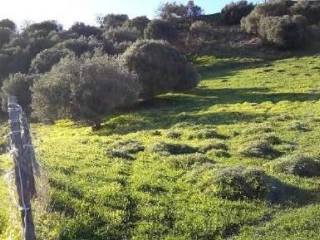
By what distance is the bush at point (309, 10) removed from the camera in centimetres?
9312

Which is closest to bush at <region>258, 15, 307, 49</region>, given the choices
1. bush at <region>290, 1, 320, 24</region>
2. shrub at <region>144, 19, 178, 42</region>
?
bush at <region>290, 1, 320, 24</region>

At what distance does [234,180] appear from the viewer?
19.4 metres

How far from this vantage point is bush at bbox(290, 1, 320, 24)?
93125mm

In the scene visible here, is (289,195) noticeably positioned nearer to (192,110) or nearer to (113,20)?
(192,110)

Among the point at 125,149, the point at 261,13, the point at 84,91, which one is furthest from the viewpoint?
the point at 261,13

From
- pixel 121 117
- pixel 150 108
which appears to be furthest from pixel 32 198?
pixel 150 108

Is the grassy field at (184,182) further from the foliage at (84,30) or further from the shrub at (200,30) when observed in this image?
the foliage at (84,30)

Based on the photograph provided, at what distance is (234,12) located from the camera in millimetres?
106312

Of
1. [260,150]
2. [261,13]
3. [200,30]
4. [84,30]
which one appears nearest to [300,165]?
[260,150]

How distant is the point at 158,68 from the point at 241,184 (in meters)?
39.9

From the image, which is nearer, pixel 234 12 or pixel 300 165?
pixel 300 165

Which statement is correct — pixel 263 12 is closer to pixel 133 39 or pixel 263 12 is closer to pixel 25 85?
pixel 133 39

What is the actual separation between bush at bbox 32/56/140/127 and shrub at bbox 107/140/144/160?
55.1 ft

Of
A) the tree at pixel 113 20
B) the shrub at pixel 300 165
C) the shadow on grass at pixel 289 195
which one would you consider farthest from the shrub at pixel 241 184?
the tree at pixel 113 20
